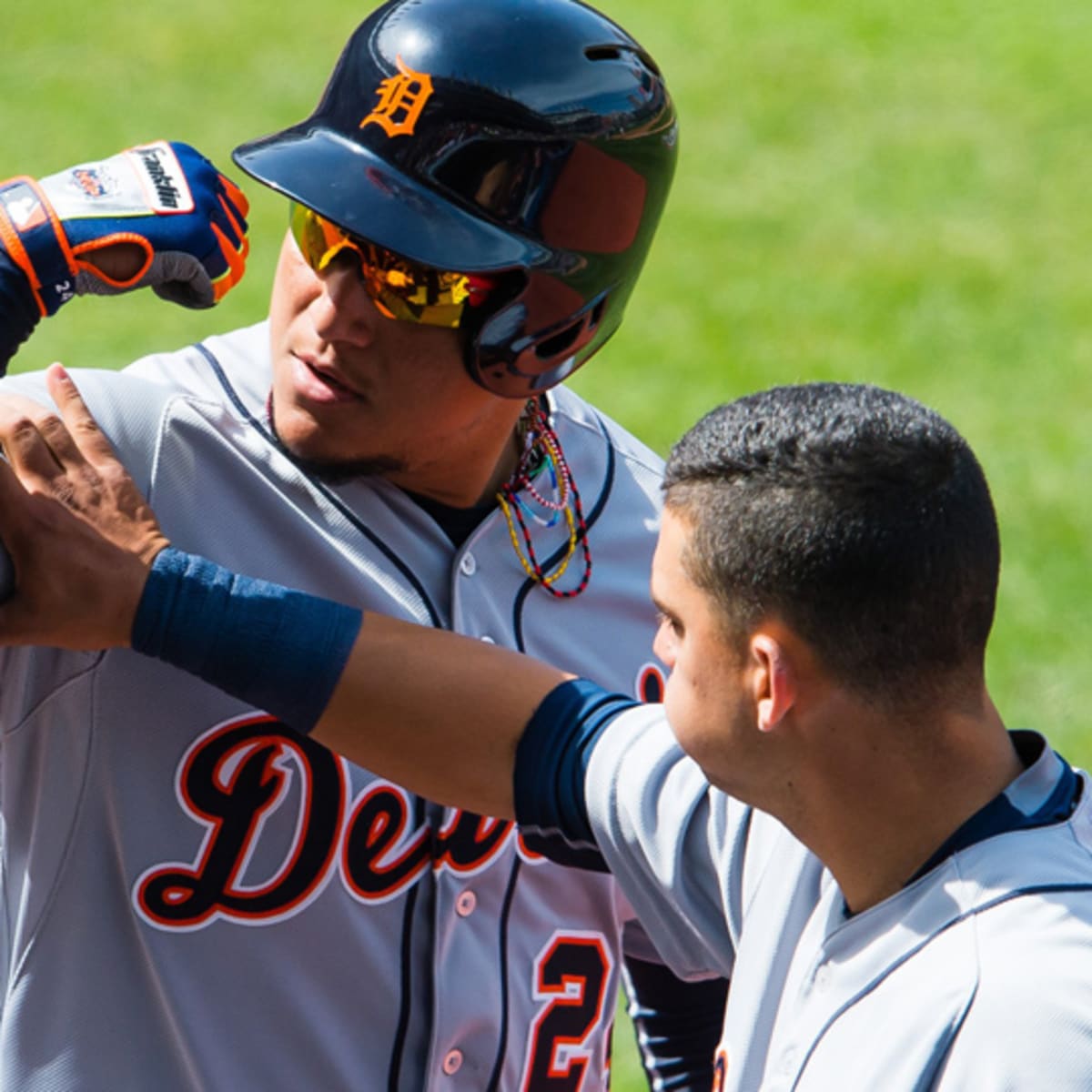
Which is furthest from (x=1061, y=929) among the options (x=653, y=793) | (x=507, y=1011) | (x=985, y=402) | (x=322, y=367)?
(x=985, y=402)

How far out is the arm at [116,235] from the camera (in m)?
2.58

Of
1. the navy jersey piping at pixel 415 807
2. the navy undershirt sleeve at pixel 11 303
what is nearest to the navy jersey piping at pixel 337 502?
the navy jersey piping at pixel 415 807

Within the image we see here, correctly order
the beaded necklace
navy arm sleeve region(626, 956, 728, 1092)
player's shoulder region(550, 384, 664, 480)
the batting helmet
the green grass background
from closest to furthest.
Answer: the batting helmet → the beaded necklace → player's shoulder region(550, 384, 664, 480) → navy arm sleeve region(626, 956, 728, 1092) → the green grass background

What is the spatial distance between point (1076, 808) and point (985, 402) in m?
7.00

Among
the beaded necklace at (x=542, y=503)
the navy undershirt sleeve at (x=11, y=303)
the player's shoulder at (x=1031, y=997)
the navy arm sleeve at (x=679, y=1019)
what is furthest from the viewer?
the navy arm sleeve at (x=679, y=1019)

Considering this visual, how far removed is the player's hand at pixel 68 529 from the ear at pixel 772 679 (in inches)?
29.8

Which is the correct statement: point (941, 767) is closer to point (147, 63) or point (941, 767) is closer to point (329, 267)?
point (329, 267)

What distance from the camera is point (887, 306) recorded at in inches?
383

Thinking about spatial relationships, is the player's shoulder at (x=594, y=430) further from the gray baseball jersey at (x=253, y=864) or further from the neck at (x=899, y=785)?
the neck at (x=899, y=785)

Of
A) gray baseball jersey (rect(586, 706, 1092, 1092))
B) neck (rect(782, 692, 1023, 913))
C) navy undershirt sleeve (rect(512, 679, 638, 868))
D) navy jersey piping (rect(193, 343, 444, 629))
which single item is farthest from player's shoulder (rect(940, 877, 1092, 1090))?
navy jersey piping (rect(193, 343, 444, 629))

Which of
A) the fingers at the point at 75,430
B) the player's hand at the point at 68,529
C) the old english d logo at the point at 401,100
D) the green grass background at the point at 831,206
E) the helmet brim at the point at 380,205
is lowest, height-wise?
Answer: the player's hand at the point at 68,529

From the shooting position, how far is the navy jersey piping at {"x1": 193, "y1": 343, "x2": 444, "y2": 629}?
109 inches

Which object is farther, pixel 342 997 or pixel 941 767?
pixel 342 997

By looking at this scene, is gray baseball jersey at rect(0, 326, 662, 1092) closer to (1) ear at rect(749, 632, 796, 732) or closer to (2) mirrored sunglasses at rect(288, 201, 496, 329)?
(2) mirrored sunglasses at rect(288, 201, 496, 329)
